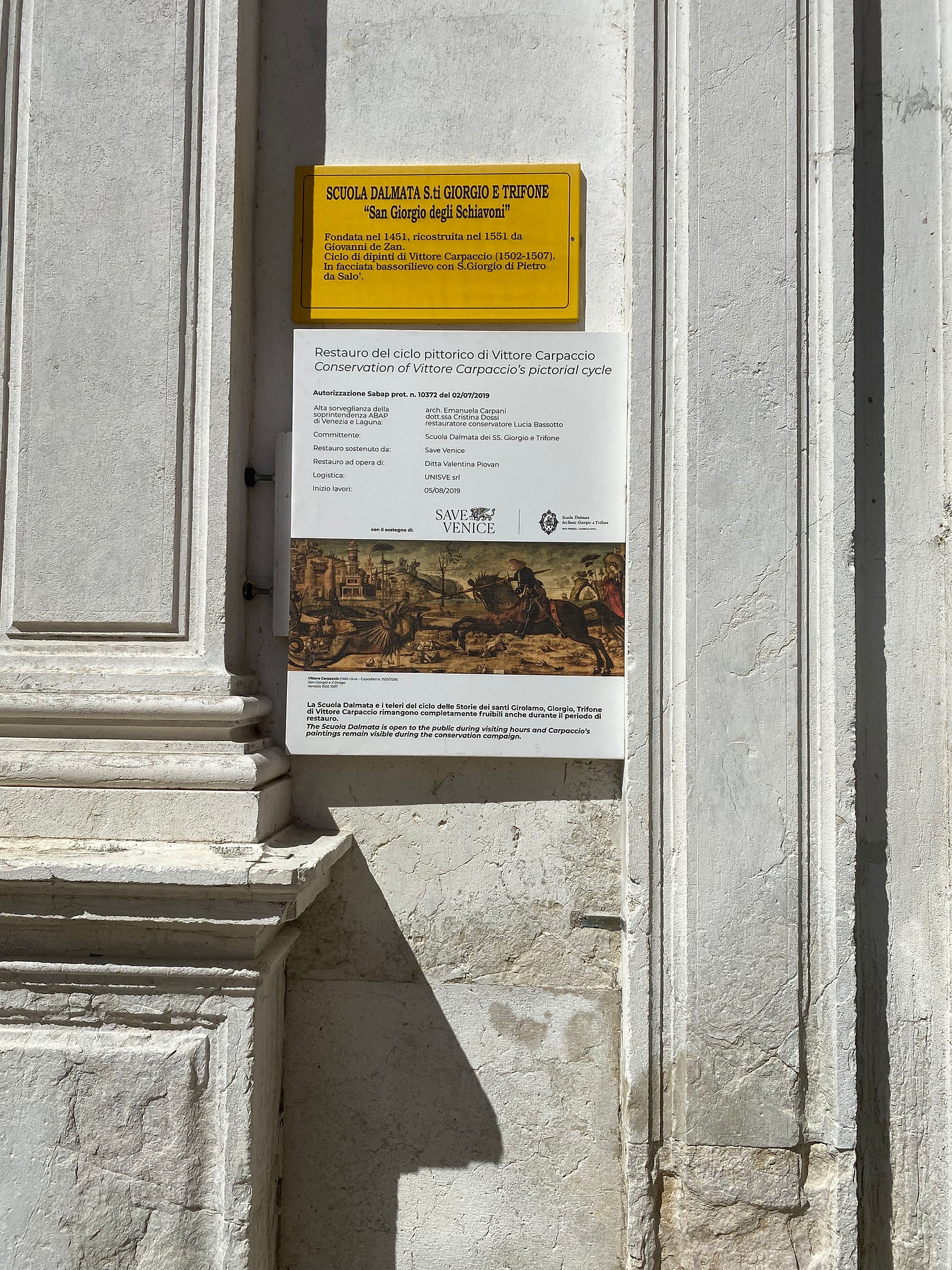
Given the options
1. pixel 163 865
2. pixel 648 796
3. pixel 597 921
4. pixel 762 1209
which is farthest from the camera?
pixel 597 921

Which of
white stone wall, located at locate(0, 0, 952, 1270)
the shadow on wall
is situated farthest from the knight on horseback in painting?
the shadow on wall

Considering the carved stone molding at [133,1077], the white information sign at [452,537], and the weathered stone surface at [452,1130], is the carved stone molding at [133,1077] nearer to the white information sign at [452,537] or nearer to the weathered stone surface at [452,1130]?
the weathered stone surface at [452,1130]

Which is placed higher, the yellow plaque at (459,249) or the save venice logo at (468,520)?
the yellow plaque at (459,249)

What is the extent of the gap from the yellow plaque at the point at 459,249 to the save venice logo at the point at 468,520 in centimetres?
58

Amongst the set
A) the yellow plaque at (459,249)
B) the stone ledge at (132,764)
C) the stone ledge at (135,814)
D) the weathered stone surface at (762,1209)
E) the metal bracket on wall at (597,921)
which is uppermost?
the yellow plaque at (459,249)

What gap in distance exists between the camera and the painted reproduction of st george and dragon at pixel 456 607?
2.43m

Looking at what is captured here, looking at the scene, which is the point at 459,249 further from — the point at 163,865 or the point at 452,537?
the point at 163,865

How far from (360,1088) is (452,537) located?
1656 mm

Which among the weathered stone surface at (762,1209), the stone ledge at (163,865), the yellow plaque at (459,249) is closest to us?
the stone ledge at (163,865)

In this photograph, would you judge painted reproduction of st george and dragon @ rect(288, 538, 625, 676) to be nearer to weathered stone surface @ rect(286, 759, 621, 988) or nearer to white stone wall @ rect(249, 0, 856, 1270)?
white stone wall @ rect(249, 0, 856, 1270)

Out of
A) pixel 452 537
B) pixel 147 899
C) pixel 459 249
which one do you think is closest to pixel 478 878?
pixel 147 899

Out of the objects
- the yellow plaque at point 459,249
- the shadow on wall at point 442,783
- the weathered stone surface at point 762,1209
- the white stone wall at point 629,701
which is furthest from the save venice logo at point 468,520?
the weathered stone surface at point 762,1209

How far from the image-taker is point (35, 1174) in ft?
6.83

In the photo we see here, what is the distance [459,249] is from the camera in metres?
2.47
